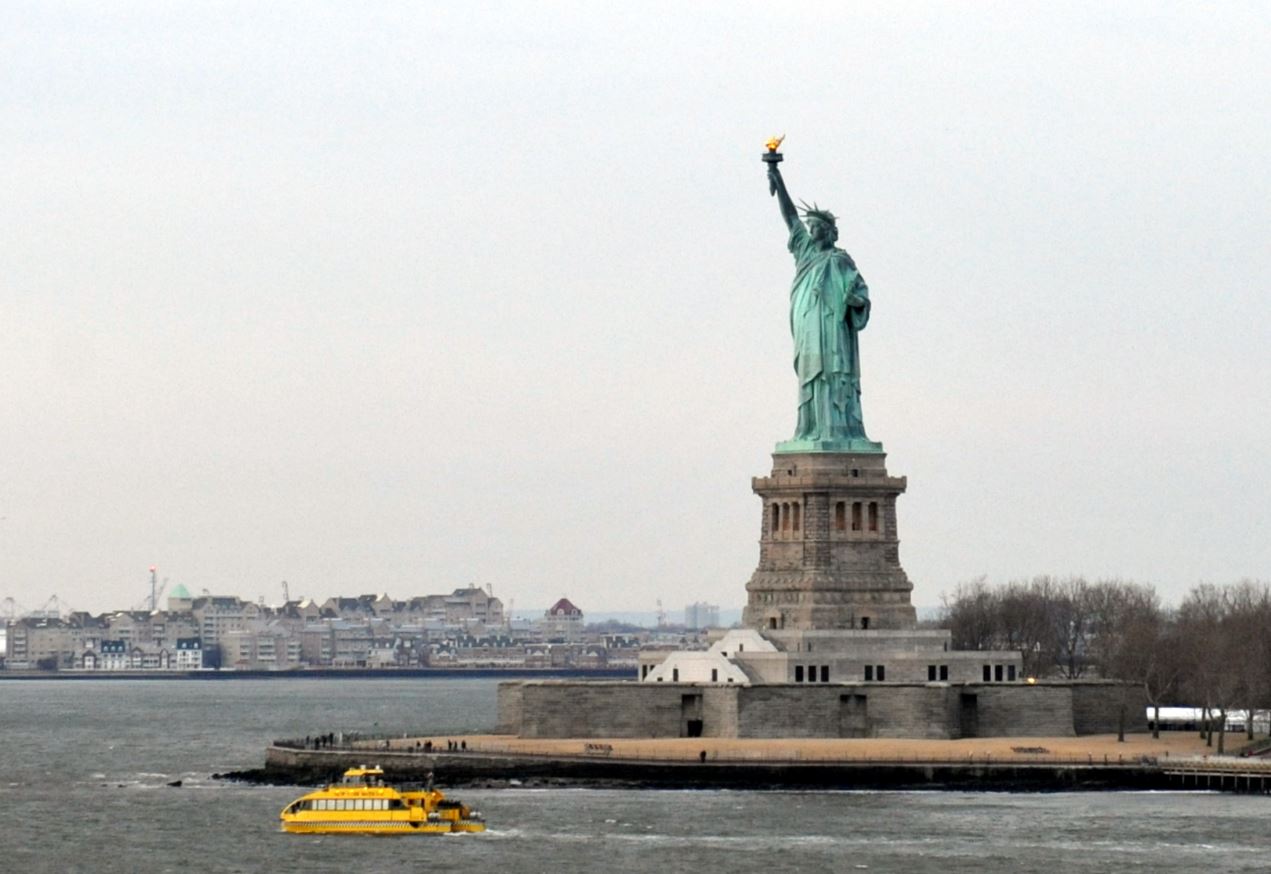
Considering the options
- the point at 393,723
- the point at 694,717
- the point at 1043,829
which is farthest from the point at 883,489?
the point at 393,723

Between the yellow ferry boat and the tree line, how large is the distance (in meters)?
31.0

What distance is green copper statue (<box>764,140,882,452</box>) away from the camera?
4783 inches

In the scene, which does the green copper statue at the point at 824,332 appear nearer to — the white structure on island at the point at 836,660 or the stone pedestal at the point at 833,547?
the stone pedestal at the point at 833,547

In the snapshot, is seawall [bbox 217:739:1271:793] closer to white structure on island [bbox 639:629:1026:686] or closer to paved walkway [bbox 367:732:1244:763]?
paved walkway [bbox 367:732:1244:763]

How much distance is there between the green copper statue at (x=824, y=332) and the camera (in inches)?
4783

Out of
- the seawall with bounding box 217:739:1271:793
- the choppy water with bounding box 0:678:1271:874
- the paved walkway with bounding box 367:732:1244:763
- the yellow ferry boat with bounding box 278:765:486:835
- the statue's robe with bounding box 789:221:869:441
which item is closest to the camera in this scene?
the choppy water with bounding box 0:678:1271:874

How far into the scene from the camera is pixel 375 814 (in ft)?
312

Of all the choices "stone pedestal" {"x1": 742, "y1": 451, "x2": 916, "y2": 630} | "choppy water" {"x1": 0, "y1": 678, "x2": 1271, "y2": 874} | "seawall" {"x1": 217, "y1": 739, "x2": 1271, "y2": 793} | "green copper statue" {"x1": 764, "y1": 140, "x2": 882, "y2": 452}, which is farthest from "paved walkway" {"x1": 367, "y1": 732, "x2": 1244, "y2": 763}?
Result: "green copper statue" {"x1": 764, "y1": 140, "x2": 882, "y2": 452}

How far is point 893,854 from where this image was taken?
8688 cm

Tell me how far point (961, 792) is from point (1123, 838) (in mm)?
14704

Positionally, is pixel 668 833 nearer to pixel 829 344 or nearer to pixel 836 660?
pixel 836 660

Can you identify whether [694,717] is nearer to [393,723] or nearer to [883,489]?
[883,489]

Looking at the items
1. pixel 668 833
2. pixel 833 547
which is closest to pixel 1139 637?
pixel 833 547

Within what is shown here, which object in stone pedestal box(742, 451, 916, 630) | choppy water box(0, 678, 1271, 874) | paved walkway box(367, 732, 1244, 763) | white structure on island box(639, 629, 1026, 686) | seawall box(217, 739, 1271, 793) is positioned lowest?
choppy water box(0, 678, 1271, 874)
